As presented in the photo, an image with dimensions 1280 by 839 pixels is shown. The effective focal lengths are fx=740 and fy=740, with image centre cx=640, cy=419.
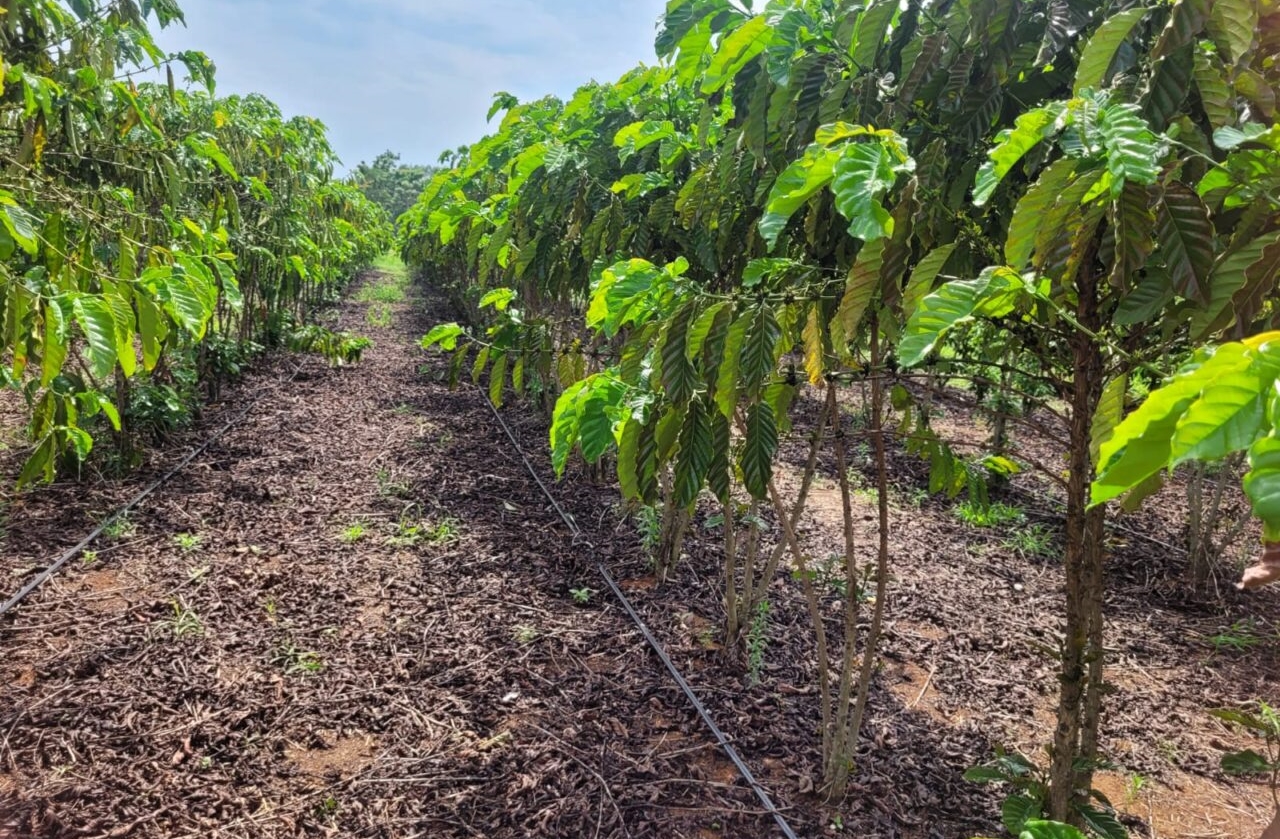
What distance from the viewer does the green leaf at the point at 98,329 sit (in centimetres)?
136

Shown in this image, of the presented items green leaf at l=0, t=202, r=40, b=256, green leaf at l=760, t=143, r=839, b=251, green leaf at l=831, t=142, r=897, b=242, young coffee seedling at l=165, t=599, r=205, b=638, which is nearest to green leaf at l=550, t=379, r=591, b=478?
green leaf at l=760, t=143, r=839, b=251

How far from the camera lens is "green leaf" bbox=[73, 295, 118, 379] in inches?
53.6

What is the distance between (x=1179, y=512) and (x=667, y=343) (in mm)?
5182

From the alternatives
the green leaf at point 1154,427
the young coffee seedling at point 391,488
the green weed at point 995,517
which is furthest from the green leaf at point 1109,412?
the young coffee seedling at point 391,488

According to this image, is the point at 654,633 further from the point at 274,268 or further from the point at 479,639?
Result: the point at 274,268

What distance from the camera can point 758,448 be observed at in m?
1.40

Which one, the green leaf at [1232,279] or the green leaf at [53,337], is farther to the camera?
the green leaf at [53,337]

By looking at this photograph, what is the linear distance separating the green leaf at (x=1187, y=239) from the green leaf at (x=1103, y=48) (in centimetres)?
19

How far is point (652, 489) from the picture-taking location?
55.5 inches

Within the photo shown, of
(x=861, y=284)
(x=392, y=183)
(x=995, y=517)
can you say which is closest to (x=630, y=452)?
(x=861, y=284)

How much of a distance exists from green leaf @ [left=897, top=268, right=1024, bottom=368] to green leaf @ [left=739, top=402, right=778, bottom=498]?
55 centimetres

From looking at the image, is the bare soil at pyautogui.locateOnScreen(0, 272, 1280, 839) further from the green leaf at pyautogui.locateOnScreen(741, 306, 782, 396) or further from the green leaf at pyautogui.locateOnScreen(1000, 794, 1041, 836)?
the green leaf at pyautogui.locateOnScreen(741, 306, 782, 396)

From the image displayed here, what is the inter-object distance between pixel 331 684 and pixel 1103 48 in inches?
106

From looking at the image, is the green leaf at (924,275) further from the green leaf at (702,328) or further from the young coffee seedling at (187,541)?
the young coffee seedling at (187,541)
